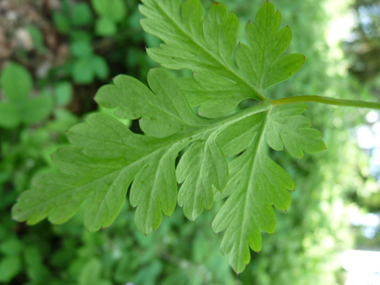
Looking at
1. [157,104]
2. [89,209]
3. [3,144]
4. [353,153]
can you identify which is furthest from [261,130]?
[353,153]

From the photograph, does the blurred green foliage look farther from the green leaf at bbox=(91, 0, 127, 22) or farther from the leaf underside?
the leaf underside

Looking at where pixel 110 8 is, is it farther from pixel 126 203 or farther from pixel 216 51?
pixel 216 51

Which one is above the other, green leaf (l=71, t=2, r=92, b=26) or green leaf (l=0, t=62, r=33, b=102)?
green leaf (l=71, t=2, r=92, b=26)

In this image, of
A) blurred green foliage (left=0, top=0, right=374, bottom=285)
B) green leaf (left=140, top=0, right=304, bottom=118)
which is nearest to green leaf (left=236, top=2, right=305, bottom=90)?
green leaf (left=140, top=0, right=304, bottom=118)

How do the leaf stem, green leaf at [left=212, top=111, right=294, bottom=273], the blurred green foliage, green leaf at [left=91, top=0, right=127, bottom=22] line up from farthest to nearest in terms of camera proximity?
green leaf at [left=91, top=0, right=127, bottom=22], the blurred green foliage, green leaf at [left=212, top=111, right=294, bottom=273], the leaf stem

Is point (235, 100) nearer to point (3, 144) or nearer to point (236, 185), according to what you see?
point (236, 185)

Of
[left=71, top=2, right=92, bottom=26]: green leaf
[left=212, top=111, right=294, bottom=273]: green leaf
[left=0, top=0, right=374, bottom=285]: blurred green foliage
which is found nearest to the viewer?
[left=212, top=111, right=294, bottom=273]: green leaf

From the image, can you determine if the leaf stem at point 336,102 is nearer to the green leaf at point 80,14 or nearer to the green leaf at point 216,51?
the green leaf at point 216,51
